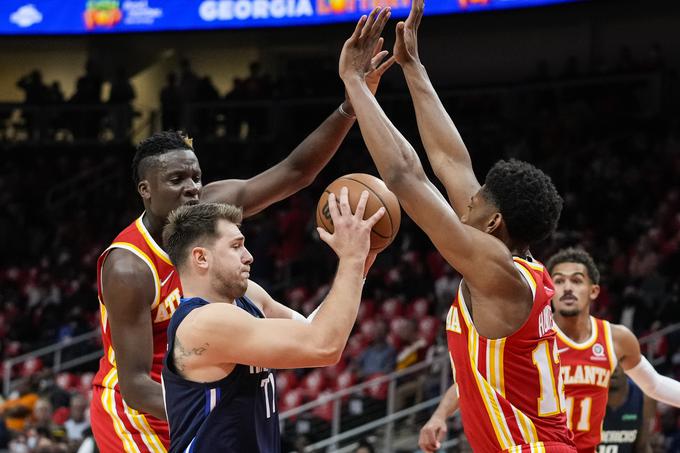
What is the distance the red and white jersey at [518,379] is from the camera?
4.04 m

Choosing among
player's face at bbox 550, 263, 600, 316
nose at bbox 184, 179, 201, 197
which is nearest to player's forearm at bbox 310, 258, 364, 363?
nose at bbox 184, 179, 201, 197

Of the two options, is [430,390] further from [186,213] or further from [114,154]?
[114,154]

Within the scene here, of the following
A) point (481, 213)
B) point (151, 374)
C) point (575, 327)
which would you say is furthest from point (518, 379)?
point (575, 327)

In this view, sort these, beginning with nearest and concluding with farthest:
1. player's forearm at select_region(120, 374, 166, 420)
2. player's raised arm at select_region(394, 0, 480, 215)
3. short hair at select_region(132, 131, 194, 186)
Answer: player's forearm at select_region(120, 374, 166, 420) < player's raised arm at select_region(394, 0, 480, 215) < short hair at select_region(132, 131, 194, 186)

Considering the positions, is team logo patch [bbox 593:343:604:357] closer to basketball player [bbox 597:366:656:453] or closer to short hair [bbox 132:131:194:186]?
basketball player [bbox 597:366:656:453]

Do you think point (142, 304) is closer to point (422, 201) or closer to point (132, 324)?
point (132, 324)

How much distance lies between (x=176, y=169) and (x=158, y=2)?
13.7 meters

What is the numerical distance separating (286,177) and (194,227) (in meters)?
1.63

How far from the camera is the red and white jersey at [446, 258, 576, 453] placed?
4039mm

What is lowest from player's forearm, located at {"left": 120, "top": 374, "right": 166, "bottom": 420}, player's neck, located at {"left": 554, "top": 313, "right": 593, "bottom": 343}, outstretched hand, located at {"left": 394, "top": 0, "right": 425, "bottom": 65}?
player's forearm, located at {"left": 120, "top": 374, "right": 166, "bottom": 420}

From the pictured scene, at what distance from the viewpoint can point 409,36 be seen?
465 centimetres

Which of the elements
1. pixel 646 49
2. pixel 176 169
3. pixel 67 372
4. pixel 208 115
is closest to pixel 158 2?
pixel 208 115

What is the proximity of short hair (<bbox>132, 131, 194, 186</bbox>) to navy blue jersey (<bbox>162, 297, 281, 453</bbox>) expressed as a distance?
1320mm

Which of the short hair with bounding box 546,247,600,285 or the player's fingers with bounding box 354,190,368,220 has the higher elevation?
the short hair with bounding box 546,247,600,285
